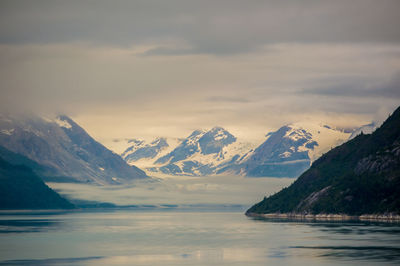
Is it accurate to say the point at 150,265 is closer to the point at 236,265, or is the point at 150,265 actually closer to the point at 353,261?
the point at 236,265

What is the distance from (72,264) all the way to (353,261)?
248 feet

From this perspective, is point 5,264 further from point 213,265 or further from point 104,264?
point 213,265

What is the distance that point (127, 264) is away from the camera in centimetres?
19938

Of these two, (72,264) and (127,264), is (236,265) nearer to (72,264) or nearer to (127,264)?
(127,264)

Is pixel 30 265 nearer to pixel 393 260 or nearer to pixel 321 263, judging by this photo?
pixel 321 263

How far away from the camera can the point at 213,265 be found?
199 meters

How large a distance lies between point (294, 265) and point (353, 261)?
16514 mm

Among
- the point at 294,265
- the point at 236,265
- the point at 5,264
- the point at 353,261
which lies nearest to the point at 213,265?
the point at 236,265

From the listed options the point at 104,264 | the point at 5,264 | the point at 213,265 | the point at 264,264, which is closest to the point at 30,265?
the point at 5,264

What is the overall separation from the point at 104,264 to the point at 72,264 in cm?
857

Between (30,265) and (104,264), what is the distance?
19.5 metres

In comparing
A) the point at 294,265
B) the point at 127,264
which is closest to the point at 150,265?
the point at 127,264

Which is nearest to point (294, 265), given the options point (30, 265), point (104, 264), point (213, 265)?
point (213, 265)

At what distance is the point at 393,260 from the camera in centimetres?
19475
